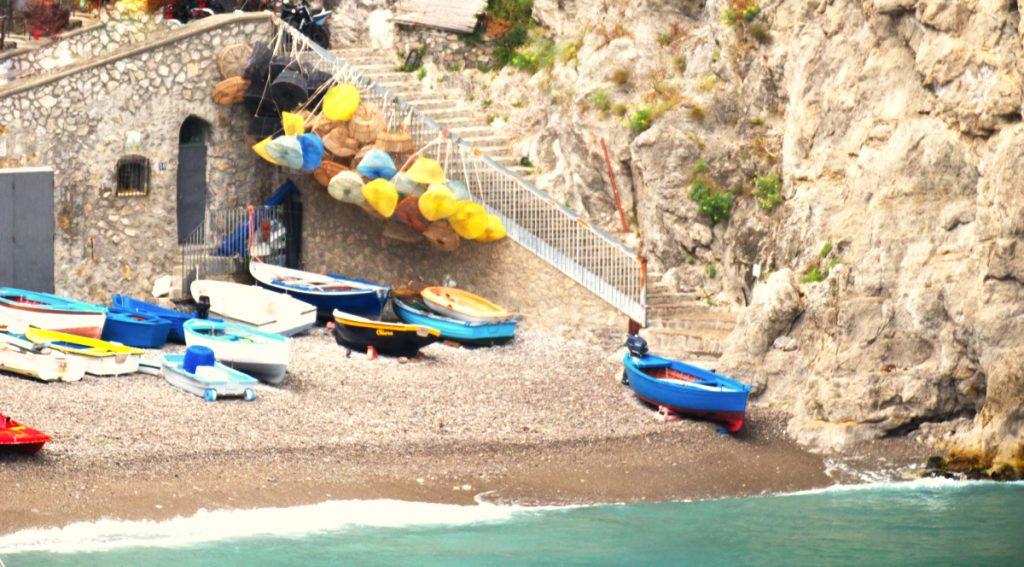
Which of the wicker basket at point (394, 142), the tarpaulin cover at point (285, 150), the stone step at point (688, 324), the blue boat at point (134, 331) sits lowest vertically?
the blue boat at point (134, 331)

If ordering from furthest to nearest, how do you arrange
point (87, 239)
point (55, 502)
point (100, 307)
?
point (87, 239)
point (100, 307)
point (55, 502)

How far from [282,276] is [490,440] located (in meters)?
7.02

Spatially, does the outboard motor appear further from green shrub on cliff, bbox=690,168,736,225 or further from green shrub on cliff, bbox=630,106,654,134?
green shrub on cliff, bbox=630,106,654,134

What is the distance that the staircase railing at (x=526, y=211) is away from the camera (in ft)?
103

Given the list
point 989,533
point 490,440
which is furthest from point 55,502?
point 989,533

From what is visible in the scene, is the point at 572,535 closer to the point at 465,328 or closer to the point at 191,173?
the point at 465,328

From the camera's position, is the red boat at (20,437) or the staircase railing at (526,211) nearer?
the red boat at (20,437)

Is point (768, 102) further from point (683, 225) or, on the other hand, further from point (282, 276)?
point (282, 276)

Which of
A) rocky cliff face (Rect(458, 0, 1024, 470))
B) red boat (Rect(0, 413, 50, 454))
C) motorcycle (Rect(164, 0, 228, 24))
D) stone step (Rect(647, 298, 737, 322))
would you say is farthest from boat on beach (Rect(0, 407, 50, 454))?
motorcycle (Rect(164, 0, 228, 24))

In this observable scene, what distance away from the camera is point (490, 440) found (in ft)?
88.0

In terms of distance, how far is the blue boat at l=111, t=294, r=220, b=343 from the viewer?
3019cm

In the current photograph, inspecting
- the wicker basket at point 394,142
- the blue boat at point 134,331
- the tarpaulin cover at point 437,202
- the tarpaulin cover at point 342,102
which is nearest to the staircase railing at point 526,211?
the wicker basket at point 394,142

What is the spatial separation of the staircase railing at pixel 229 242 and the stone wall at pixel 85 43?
324 cm

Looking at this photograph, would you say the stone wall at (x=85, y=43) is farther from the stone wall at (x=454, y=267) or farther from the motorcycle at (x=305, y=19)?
the stone wall at (x=454, y=267)
